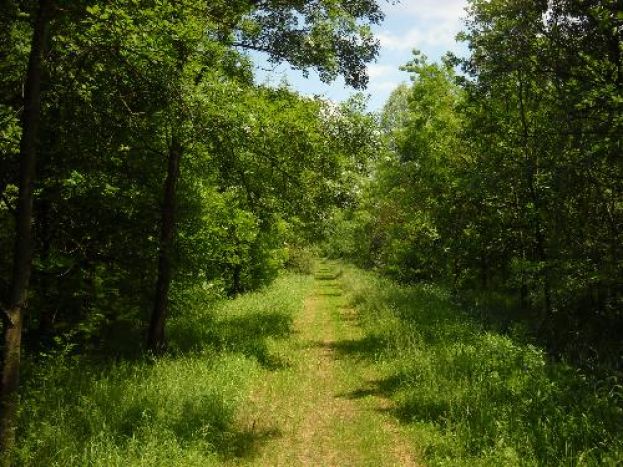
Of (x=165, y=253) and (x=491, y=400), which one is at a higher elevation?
(x=165, y=253)

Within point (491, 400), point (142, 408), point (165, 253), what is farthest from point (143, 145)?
point (491, 400)

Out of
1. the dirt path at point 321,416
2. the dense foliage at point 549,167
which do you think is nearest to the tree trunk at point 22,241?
the dirt path at point 321,416


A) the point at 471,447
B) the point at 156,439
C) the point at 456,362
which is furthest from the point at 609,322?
the point at 156,439

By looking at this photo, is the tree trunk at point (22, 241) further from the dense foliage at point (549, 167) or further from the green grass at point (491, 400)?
the dense foliage at point (549, 167)

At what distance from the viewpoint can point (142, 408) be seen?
7.59 m

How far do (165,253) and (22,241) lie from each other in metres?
5.71

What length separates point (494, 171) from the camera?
553 inches

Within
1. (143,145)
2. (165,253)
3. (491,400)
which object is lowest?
(491,400)

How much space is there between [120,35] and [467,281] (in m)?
22.6

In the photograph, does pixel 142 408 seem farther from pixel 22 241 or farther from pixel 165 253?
pixel 165 253

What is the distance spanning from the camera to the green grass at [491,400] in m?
6.41

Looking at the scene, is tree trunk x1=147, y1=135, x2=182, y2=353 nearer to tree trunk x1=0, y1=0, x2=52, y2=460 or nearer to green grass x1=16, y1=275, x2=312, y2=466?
green grass x1=16, y1=275, x2=312, y2=466

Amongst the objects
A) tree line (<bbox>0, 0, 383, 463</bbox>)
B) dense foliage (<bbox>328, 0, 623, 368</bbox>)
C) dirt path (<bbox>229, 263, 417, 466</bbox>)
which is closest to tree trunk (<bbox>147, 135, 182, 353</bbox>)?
tree line (<bbox>0, 0, 383, 463</bbox>)

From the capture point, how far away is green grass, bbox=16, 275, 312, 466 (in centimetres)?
617
